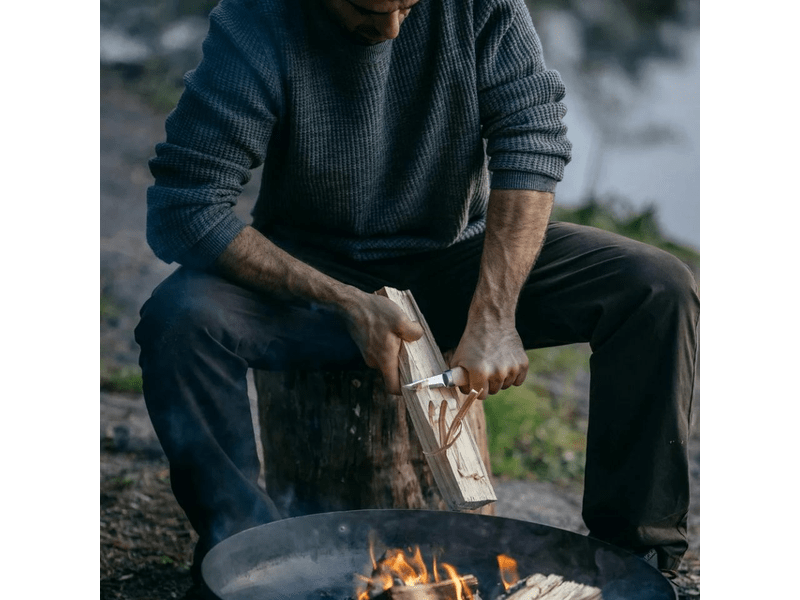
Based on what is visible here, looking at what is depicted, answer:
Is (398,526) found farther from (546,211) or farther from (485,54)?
(485,54)

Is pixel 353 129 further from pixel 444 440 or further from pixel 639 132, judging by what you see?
pixel 639 132

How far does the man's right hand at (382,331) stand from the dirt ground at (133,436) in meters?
0.83

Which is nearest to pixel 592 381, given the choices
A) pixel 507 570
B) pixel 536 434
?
pixel 507 570

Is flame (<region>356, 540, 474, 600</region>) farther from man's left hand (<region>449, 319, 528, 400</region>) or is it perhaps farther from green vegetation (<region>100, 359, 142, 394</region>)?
green vegetation (<region>100, 359, 142, 394</region>)

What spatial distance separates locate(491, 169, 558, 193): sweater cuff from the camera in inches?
71.5

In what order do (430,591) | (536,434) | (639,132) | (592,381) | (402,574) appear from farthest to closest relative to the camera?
(536,434), (639,132), (592,381), (402,574), (430,591)

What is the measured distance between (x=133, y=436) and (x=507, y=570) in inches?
58.6

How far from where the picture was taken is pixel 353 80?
181cm

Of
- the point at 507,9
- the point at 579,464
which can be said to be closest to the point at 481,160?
the point at 507,9

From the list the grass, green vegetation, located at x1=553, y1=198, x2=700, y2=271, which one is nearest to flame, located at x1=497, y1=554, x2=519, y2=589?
green vegetation, located at x1=553, y1=198, x2=700, y2=271

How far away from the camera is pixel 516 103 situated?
1826 mm

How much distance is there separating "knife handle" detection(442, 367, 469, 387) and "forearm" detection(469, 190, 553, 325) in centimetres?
16
